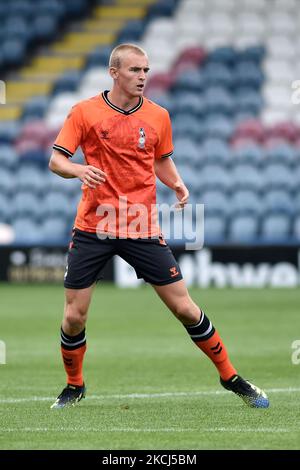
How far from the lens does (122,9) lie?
2573cm

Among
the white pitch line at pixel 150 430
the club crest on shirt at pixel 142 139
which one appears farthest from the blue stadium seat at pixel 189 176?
the white pitch line at pixel 150 430

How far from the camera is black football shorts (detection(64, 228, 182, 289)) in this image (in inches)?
283

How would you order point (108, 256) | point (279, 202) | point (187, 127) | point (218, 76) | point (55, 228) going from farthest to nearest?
point (218, 76) → point (187, 127) → point (55, 228) → point (279, 202) → point (108, 256)

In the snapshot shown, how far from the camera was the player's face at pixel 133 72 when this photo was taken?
283 inches

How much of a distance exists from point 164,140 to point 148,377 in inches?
97.7

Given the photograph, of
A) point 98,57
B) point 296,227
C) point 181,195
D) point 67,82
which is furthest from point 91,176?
point 98,57

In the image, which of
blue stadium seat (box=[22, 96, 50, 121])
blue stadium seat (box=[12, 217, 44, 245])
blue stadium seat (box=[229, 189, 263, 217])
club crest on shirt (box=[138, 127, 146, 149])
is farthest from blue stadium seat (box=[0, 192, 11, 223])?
club crest on shirt (box=[138, 127, 146, 149])

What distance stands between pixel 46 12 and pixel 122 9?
5.72 ft

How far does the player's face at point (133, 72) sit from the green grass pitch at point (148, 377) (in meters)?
2.00

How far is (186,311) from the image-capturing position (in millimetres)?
7219

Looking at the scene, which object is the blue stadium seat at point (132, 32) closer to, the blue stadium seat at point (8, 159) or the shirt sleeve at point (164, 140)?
the blue stadium seat at point (8, 159)

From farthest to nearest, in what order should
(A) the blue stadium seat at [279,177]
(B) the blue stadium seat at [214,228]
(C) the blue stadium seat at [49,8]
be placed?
1. (C) the blue stadium seat at [49,8]
2. (A) the blue stadium seat at [279,177]
3. (B) the blue stadium seat at [214,228]

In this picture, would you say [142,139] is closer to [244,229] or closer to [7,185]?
[244,229]

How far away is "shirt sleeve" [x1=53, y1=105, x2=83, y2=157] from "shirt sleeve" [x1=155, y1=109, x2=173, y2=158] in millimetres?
544
